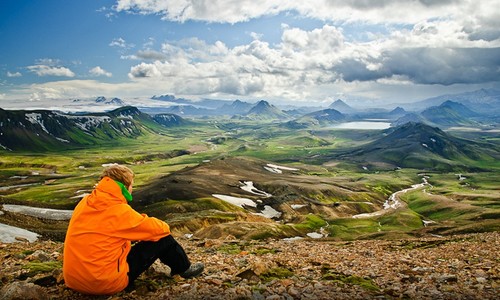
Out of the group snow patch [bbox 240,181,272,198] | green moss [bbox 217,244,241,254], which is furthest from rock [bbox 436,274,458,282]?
Answer: snow patch [bbox 240,181,272,198]

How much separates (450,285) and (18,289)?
16.6 m

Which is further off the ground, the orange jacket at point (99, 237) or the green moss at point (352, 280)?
the orange jacket at point (99, 237)

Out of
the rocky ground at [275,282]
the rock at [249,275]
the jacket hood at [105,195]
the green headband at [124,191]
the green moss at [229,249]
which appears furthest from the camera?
the green moss at [229,249]

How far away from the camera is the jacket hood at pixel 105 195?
1098 cm

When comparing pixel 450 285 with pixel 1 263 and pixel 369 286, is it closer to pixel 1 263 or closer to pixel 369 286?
pixel 369 286

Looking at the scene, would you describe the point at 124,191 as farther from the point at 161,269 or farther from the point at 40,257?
the point at 40,257

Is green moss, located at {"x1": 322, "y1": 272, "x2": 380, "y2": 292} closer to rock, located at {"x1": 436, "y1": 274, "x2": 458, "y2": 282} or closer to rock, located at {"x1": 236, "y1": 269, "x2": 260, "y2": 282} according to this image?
rock, located at {"x1": 436, "y1": 274, "x2": 458, "y2": 282}

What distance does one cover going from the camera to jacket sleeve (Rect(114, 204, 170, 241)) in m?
11.3

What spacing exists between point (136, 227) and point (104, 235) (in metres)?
1.02

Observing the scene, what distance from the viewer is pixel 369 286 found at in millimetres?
15125

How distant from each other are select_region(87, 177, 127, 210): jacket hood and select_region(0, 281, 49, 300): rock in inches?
145

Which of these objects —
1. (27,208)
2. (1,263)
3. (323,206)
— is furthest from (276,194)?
(1,263)

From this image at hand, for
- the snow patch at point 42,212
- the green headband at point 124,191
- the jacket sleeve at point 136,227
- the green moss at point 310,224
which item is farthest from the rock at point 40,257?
the snow patch at point 42,212

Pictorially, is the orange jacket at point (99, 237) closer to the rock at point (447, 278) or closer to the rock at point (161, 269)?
the rock at point (161, 269)
